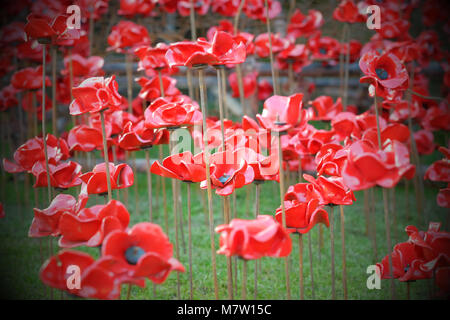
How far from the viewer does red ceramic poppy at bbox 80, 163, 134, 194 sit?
73 centimetres

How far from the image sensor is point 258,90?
81.5 inches

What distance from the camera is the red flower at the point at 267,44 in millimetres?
1452

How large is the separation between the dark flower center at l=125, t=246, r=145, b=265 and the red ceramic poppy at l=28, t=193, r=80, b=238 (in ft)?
0.49

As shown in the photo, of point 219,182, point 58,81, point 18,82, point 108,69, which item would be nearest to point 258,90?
point 108,69

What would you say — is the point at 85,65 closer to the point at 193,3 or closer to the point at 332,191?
the point at 193,3

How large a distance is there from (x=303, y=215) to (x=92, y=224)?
1.17 ft

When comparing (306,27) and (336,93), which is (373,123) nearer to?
(306,27)

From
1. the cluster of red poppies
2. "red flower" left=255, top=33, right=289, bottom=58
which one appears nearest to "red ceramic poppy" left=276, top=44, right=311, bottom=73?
"red flower" left=255, top=33, right=289, bottom=58

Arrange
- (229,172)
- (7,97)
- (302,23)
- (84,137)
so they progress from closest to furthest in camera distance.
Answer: (229,172) < (84,137) < (7,97) < (302,23)

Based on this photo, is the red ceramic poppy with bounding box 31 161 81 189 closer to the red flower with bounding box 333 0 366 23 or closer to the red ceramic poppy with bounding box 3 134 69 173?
the red ceramic poppy with bounding box 3 134 69 173

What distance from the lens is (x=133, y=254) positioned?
54 cm

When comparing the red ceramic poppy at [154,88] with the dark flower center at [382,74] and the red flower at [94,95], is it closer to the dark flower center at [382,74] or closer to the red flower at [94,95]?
the red flower at [94,95]

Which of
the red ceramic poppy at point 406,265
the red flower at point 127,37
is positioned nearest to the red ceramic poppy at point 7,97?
the red flower at point 127,37

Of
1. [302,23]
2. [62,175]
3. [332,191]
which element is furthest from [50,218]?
[302,23]
